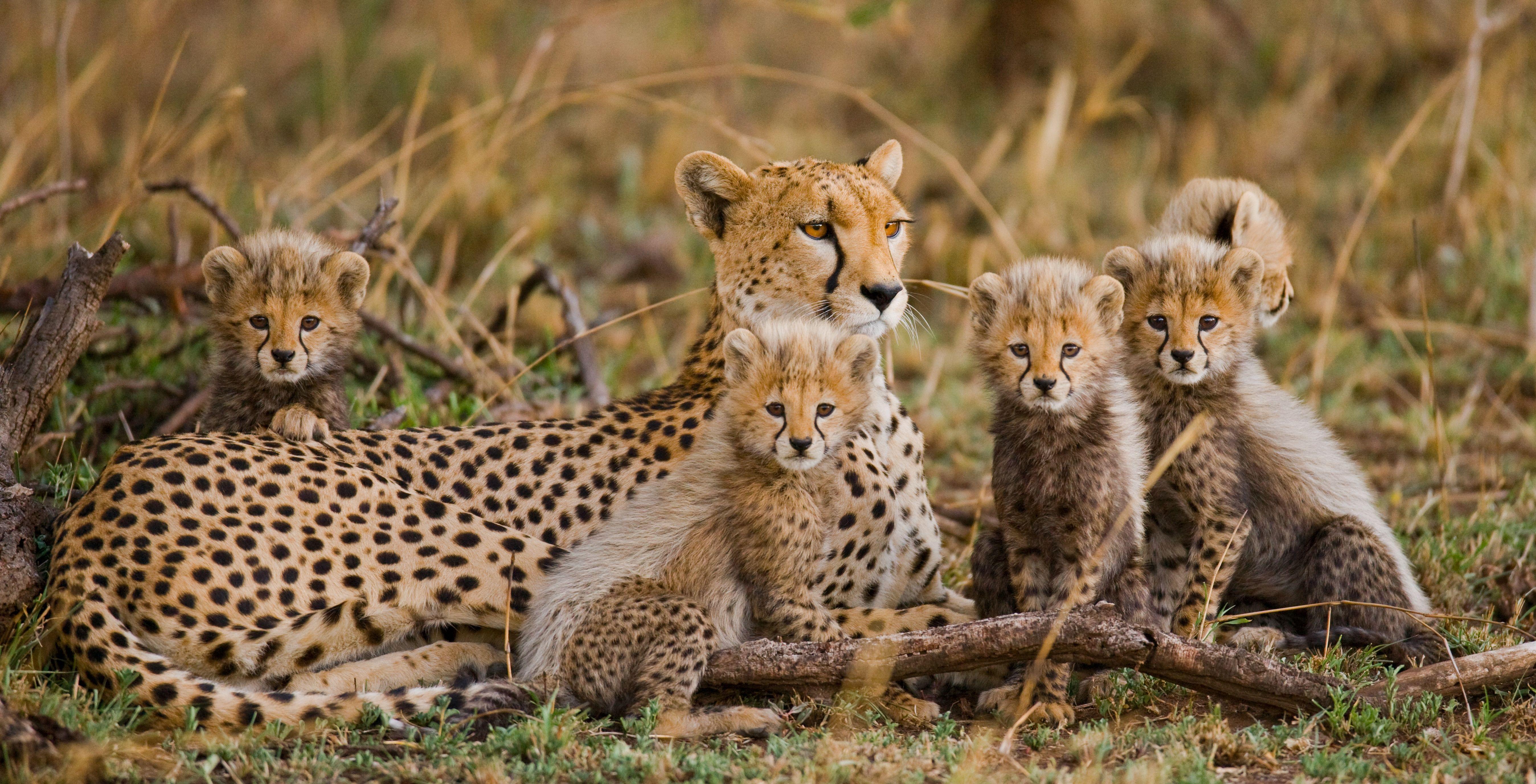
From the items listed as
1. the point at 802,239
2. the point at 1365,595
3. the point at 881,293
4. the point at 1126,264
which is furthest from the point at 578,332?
the point at 1365,595

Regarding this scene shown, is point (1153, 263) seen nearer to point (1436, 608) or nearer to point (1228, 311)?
point (1228, 311)

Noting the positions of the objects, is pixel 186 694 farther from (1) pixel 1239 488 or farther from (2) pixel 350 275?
(1) pixel 1239 488

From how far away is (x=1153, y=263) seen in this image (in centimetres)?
392

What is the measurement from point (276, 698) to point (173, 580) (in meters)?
0.43

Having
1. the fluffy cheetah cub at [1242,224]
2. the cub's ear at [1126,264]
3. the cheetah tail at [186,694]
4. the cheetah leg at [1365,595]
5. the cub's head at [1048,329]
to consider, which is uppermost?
the fluffy cheetah cub at [1242,224]

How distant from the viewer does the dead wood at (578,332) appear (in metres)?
5.47

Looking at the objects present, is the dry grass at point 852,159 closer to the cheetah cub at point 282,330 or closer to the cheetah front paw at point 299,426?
the cheetah cub at point 282,330

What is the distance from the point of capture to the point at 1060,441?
3697 mm

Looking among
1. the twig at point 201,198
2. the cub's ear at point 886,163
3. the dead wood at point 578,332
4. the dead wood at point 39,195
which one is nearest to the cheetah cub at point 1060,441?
the cub's ear at point 886,163

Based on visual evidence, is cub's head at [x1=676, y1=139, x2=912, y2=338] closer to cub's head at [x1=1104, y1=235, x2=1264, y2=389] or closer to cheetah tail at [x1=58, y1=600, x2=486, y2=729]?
cub's head at [x1=1104, y1=235, x2=1264, y2=389]

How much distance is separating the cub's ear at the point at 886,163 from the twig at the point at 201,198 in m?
2.25

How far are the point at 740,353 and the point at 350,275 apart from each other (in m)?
1.36

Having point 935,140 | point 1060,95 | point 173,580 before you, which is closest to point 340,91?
point 935,140

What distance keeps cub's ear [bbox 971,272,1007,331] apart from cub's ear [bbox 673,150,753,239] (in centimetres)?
84
